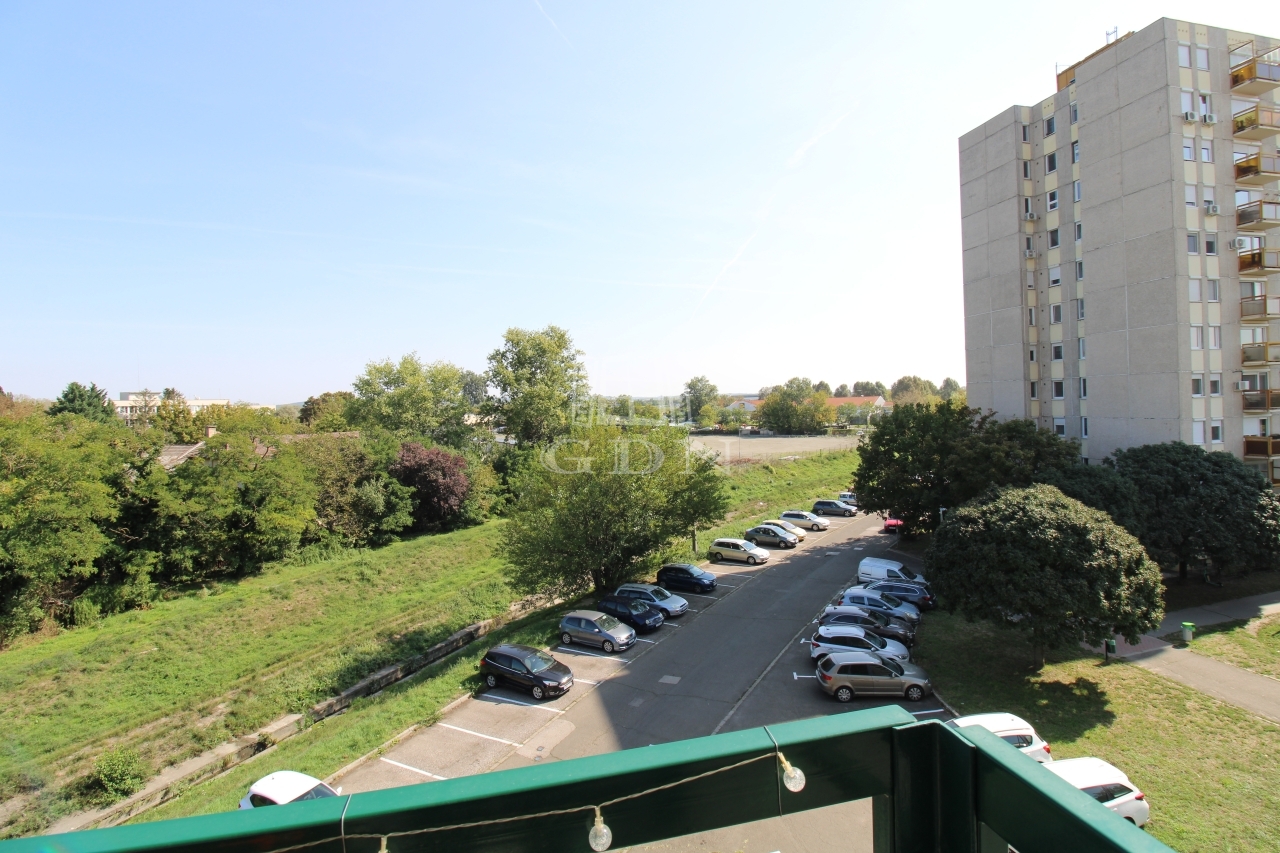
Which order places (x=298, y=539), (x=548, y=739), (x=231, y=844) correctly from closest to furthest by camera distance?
(x=231, y=844) → (x=548, y=739) → (x=298, y=539)

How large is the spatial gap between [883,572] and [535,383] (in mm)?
31562

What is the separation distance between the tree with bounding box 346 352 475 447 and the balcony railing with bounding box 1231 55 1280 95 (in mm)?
44651

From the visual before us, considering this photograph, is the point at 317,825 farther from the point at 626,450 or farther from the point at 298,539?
the point at 298,539

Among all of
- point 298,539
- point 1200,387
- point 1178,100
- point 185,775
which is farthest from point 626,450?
point 1178,100

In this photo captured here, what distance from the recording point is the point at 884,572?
2402 centimetres

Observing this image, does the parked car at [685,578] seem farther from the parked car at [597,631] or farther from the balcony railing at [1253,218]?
the balcony railing at [1253,218]

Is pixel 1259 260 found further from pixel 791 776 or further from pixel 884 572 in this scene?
pixel 791 776

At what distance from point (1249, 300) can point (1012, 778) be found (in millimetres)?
31296

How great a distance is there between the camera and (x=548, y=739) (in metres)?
14.7

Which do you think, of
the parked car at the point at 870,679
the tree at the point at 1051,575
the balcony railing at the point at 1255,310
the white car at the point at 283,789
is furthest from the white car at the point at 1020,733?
the balcony railing at the point at 1255,310

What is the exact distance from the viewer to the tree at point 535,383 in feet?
154

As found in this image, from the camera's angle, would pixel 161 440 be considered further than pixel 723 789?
Yes

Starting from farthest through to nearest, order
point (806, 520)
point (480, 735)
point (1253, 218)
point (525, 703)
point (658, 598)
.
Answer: point (806, 520) → point (1253, 218) → point (658, 598) → point (525, 703) → point (480, 735)

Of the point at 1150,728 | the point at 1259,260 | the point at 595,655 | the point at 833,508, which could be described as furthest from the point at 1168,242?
the point at 595,655
